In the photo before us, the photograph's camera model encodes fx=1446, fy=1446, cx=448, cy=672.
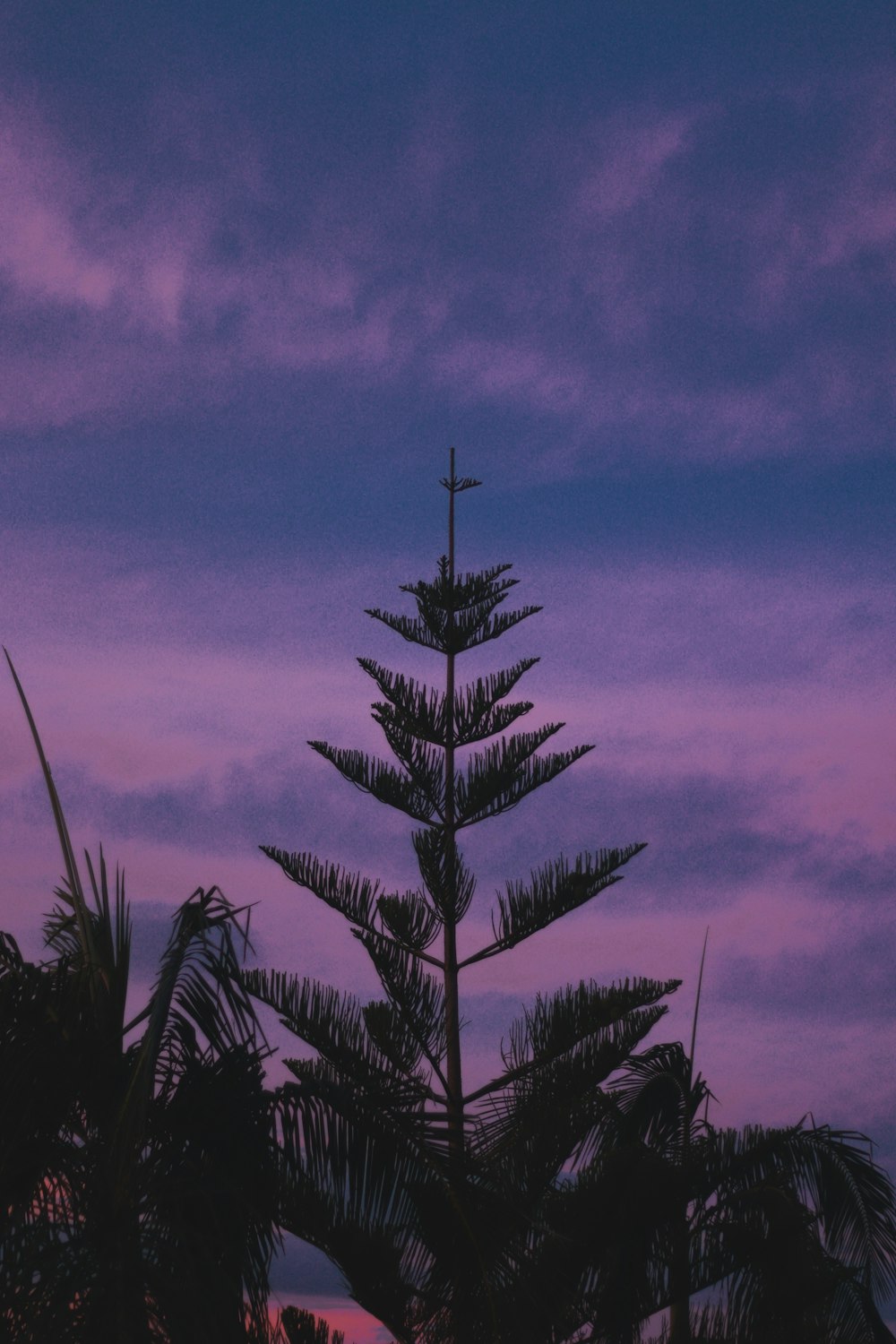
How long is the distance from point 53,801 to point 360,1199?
1.78 m

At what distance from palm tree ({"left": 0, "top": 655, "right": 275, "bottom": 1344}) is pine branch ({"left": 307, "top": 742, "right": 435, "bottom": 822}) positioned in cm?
749

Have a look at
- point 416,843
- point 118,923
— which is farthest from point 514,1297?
point 416,843

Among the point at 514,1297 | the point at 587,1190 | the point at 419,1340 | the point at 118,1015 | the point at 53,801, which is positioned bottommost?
the point at 419,1340

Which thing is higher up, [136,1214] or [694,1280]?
[136,1214]

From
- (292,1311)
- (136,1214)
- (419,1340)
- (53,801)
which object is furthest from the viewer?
(419,1340)

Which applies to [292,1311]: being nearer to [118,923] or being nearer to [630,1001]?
[630,1001]

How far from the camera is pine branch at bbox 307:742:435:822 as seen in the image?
1225 cm

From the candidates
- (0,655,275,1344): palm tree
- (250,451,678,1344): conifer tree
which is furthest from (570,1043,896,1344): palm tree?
(0,655,275,1344): palm tree

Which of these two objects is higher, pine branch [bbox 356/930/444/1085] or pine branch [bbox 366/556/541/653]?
pine branch [bbox 366/556/541/653]

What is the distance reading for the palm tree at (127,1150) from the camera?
389 centimetres

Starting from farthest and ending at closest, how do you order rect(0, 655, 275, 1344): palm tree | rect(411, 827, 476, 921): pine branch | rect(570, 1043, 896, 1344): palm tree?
1. rect(411, 827, 476, 921): pine branch
2. rect(570, 1043, 896, 1344): palm tree
3. rect(0, 655, 275, 1344): palm tree

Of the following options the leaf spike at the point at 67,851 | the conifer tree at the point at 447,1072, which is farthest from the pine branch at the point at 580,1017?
the leaf spike at the point at 67,851

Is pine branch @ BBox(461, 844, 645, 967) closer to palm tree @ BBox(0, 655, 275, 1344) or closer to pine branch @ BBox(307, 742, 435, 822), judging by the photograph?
pine branch @ BBox(307, 742, 435, 822)

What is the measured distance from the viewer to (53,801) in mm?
5191
